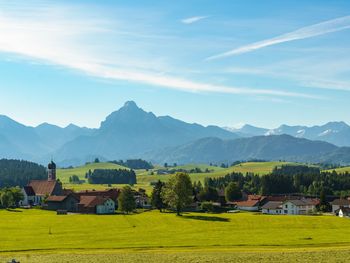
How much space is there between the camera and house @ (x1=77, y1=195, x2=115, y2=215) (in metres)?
156

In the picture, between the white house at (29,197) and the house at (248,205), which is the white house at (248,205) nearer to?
the house at (248,205)

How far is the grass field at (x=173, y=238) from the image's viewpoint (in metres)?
65.3

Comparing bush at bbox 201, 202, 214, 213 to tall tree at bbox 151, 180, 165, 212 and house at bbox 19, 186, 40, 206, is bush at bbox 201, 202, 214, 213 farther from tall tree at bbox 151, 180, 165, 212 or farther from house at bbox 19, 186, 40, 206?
house at bbox 19, 186, 40, 206

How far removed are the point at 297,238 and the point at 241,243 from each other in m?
12.2

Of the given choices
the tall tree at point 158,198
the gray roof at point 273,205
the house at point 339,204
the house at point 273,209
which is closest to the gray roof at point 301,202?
the gray roof at point 273,205

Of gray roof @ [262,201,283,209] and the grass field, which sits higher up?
gray roof @ [262,201,283,209]

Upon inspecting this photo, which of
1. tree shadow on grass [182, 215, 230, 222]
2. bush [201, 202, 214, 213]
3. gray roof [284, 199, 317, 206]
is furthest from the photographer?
gray roof [284, 199, 317, 206]

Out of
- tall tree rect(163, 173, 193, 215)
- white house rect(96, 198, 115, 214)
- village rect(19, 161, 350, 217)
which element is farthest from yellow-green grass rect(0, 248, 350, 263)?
village rect(19, 161, 350, 217)

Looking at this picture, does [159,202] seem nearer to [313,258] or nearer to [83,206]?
[83,206]

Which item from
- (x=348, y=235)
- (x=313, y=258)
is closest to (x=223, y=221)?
(x=348, y=235)

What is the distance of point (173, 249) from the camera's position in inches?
3051

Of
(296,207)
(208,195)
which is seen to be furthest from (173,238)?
(208,195)

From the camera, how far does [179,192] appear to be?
140 meters

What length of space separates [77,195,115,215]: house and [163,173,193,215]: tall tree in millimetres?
22765
